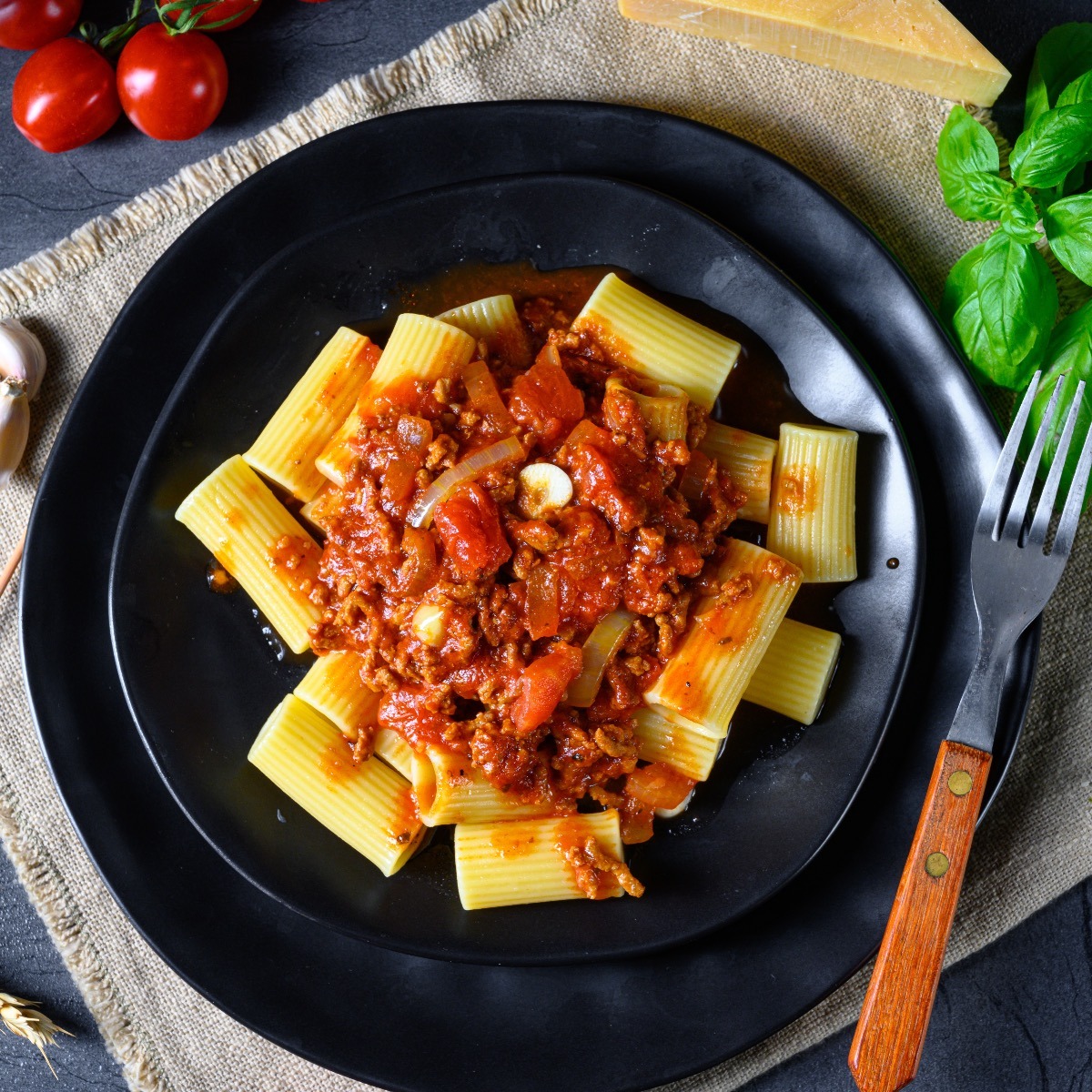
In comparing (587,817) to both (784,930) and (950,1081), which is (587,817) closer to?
(784,930)

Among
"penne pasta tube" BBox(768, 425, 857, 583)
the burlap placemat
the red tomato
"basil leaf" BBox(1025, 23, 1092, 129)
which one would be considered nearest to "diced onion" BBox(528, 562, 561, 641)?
"penne pasta tube" BBox(768, 425, 857, 583)

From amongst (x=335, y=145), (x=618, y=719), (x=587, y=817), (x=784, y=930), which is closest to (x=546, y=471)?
(x=618, y=719)

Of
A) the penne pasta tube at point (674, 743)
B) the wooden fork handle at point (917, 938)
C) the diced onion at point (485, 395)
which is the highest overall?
the diced onion at point (485, 395)

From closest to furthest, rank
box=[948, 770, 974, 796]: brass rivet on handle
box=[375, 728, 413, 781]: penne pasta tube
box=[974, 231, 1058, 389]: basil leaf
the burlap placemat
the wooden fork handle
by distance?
the wooden fork handle → box=[948, 770, 974, 796]: brass rivet on handle → box=[974, 231, 1058, 389]: basil leaf → box=[375, 728, 413, 781]: penne pasta tube → the burlap placemat

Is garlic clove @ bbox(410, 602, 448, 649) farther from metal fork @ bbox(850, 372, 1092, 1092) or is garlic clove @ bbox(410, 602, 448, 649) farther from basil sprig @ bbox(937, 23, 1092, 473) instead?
basil sprig @ bbox(937, 23, 1092, 473)

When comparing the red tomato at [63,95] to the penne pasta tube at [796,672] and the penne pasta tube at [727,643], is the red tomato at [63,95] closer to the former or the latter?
the penne pasta tube at [727,643]

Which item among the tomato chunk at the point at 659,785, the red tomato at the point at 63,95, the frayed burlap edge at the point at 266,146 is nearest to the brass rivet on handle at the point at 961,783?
the tomato chunk at the point at 659,785

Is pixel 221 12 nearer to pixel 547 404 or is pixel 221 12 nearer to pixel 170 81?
pixel 170 81

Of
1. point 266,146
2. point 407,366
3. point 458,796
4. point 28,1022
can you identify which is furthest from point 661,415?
point 28,1022
